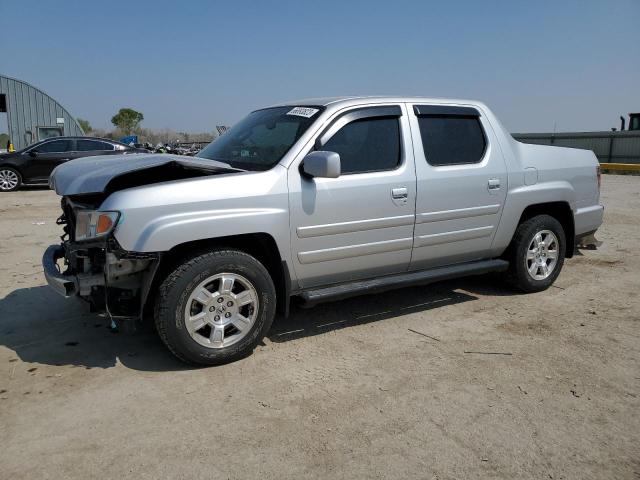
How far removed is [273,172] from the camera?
3.84 metres

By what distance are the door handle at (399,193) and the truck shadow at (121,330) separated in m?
1.11

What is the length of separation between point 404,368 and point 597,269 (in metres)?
3.79

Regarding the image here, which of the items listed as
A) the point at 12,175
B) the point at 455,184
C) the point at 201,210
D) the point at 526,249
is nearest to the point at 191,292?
the point at 201,210

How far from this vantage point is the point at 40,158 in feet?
47.7

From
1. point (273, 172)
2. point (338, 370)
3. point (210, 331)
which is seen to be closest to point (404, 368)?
point (338, 370)

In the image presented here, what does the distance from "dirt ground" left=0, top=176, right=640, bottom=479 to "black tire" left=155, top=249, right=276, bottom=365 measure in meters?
0.12

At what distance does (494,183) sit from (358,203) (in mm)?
1512

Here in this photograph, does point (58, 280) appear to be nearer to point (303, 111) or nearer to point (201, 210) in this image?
point (201, 210)

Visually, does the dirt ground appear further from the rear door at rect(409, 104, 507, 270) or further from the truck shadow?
the rear door at rect(409, 104, 507, 270)

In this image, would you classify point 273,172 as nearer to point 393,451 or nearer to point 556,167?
point 393,451

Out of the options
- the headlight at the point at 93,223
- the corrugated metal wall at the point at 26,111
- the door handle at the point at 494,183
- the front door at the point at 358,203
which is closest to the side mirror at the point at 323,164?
the front door at the point at 358,203

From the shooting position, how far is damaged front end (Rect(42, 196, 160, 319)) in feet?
11.3

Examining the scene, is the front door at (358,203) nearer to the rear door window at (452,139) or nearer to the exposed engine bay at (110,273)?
the rear door window at (452,139)

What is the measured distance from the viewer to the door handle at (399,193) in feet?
14.0
